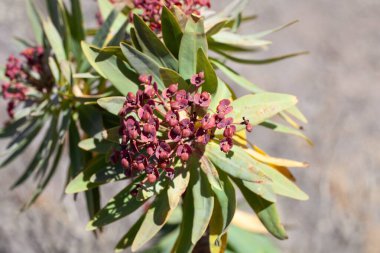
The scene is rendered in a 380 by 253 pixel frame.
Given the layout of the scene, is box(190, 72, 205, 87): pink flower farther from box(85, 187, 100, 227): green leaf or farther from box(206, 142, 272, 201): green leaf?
box(85, 187, 100, 227): green leaf

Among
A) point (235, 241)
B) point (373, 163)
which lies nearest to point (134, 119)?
point (235, 241)

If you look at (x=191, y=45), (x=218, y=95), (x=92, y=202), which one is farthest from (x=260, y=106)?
(x=92, y=202)

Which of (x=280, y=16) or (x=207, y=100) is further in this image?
(x=280, y=16)

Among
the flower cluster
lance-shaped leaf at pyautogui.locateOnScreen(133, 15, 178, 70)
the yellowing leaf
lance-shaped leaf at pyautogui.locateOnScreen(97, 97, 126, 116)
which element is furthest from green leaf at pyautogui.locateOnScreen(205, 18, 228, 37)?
the yellowing leaf

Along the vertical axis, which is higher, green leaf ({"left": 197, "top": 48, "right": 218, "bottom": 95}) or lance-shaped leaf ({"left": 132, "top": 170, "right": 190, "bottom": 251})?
green leaf ({"left": 197, "top": 48, "right": 218, "bottom": 95})

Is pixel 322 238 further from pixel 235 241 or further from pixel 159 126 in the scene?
pixel 159 126

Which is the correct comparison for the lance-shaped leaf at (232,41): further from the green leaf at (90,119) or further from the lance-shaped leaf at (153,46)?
the green leaf at (90,119)

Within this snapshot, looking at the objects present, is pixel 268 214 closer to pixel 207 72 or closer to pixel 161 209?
pixel 161 209

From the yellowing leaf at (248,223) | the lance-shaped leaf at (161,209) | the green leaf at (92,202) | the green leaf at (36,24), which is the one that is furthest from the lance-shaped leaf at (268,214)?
the green leaf at (36,24)
